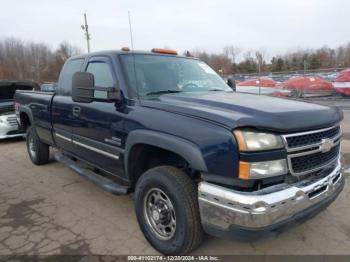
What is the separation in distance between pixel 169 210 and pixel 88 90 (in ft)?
4.88

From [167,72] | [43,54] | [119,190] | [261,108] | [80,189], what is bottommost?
[80,189]

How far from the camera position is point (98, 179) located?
3.81 metres

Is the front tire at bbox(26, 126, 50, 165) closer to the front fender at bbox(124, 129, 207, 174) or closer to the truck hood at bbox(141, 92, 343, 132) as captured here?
the front fender at bbox(124, 129, 207, 174)

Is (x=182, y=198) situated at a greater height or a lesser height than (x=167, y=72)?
lesser

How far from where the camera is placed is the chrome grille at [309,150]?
236cm

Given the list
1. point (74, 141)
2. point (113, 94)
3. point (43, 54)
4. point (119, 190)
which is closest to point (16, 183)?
point (74, 141)

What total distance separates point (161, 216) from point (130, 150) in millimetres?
701

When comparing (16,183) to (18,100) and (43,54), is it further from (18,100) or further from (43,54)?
(43,54)

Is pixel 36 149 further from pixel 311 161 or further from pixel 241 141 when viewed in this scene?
pixel 311 161

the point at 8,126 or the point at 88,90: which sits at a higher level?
the point at 88,90

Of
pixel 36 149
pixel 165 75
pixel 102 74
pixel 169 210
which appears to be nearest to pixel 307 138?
pixel 169 210

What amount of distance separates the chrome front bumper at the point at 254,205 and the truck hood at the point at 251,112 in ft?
1.50

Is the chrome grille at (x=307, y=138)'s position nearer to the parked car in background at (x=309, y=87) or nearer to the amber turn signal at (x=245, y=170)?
the amber turn signal at (x=245, y=170)

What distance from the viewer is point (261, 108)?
257 centimetres
